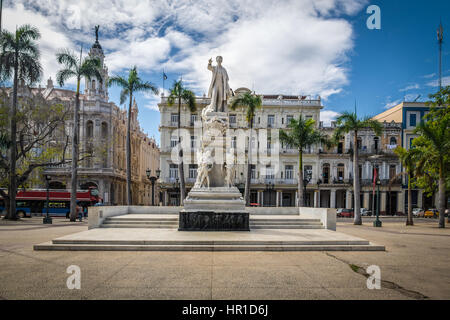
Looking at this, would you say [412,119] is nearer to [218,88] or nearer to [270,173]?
[270,173]

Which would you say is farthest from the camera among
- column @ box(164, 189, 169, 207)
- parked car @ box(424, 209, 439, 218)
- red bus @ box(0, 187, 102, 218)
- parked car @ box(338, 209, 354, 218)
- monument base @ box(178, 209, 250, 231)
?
column @ box(164, 189, 169, 207)

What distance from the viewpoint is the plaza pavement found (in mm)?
5254

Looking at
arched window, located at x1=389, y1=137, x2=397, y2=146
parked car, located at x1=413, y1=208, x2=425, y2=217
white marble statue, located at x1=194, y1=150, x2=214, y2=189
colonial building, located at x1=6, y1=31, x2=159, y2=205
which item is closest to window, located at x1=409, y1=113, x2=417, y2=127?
arched window, located at x1=389, y1=137, x2=397, y2=146

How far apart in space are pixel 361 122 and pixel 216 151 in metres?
16.3

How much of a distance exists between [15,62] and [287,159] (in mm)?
33072

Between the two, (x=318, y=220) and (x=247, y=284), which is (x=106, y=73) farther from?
(x=247, y=284)

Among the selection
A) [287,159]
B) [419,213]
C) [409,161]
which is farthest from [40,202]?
[419,213]

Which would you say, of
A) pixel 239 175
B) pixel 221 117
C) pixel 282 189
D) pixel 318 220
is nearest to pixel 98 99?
pixel 239 175

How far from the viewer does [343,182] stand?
44938mm

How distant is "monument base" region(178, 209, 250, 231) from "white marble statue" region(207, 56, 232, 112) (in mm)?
4678

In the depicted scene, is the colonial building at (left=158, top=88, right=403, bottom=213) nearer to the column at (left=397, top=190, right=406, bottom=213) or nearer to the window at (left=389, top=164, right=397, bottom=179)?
the window at (left=389, top=164, right=397, bottom=179)

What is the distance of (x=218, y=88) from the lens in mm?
14148

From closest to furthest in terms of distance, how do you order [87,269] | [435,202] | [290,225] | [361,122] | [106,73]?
1. [87,269]
2. [290,225]
3. [361,122]
4. [435,202]
5. [106,73]

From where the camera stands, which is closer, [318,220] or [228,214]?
[228,214]
